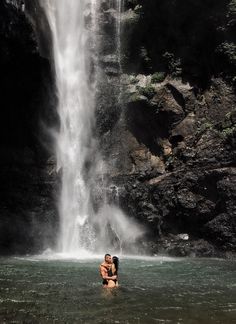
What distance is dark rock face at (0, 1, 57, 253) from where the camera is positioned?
2494cm

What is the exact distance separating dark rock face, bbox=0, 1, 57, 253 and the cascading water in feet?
2.48

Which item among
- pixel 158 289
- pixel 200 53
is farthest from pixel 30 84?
pixel 158 289

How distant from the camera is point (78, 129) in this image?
27656 millimetres

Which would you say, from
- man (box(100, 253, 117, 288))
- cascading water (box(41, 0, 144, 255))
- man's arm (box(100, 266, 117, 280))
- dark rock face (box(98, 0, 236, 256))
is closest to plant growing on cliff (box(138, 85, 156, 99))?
dark rock face (box(98, 0, 236, 256))

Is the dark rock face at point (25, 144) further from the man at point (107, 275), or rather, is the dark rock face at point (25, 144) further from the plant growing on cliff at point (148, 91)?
the man at point (107, 275)

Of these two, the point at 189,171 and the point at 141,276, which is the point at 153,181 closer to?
the point at 189,171

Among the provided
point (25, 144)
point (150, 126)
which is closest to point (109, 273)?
point (150, 126)

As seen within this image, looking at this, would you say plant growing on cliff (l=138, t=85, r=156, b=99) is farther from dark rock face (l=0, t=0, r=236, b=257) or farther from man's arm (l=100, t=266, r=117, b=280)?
man's arm (l=100, t=266, r=117, b=280)

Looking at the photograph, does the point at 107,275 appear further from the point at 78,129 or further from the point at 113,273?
the point at 78,129

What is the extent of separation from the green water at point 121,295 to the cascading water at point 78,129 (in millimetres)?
7184

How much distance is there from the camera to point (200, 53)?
26172 millimetres

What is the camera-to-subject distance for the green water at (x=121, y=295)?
30.5 feet

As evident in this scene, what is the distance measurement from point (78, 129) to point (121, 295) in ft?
56.5

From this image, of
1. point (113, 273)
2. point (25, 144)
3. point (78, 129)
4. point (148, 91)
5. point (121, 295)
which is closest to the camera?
point (121, 295)
